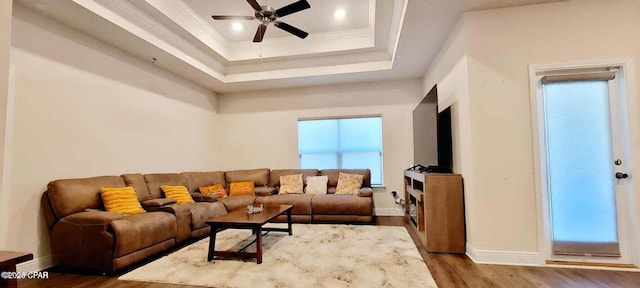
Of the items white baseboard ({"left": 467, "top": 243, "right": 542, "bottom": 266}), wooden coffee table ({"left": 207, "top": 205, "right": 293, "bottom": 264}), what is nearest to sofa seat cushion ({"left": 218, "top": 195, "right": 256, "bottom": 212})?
wooden coffee table ({"left": 207, "top": 205, "right": 293, "bottom": 264})

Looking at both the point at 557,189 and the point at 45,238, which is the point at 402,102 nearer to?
the point at 557,189

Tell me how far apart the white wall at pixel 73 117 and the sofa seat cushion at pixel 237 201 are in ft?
3.76

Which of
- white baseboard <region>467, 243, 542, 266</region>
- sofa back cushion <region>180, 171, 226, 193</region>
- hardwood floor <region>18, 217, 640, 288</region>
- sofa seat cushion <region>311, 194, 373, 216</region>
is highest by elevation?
sofa back cushion <region>180, 171, 226, 193</region>

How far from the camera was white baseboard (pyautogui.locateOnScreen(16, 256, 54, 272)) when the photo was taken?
281cm

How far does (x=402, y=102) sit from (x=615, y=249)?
3690mm

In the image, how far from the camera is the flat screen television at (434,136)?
12.5ft

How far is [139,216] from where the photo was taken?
320 cm

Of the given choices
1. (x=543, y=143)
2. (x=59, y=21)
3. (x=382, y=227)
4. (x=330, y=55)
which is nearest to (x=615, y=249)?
(x=543, y=143)

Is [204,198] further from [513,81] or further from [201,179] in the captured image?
[513,81]

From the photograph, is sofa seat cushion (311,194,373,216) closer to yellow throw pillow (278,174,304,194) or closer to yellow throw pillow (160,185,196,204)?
yellow throw pillow (278,174,304,194)

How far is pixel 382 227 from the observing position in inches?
178

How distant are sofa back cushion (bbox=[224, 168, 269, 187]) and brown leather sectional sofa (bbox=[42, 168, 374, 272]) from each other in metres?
0.67

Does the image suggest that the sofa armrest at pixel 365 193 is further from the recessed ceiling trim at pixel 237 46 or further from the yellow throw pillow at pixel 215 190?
the yellow throw pillow at pixel 215 190

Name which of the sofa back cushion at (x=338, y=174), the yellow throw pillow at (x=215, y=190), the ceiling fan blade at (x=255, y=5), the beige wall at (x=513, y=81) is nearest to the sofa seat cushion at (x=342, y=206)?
the sofa back cushion at (x=338, y=174)
